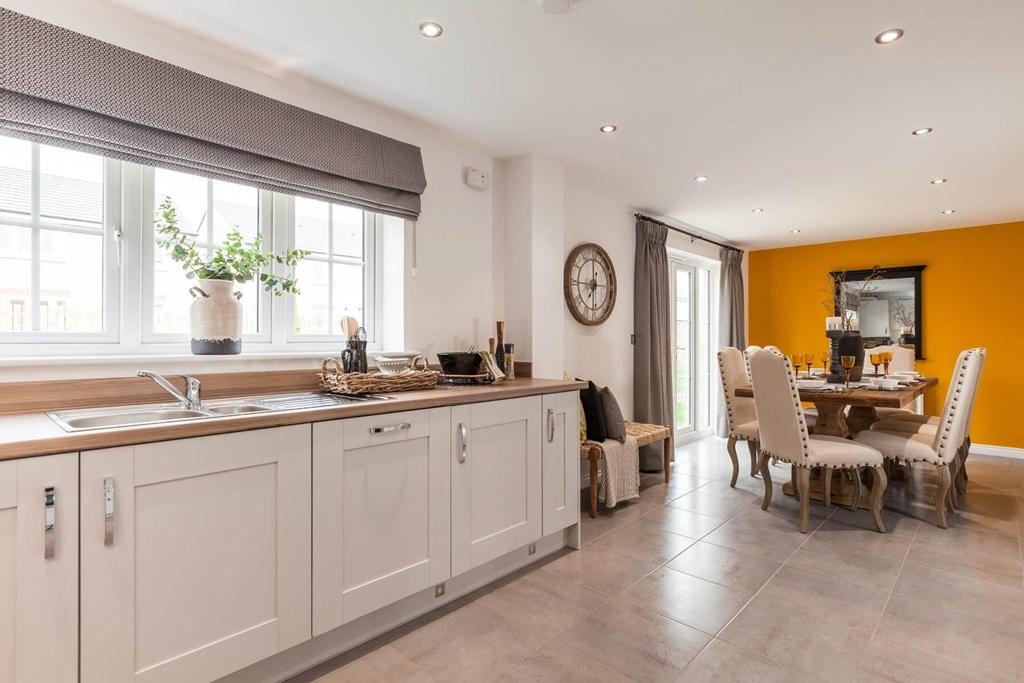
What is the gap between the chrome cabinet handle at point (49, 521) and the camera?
4.24 ft

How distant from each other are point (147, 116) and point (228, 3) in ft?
1.62

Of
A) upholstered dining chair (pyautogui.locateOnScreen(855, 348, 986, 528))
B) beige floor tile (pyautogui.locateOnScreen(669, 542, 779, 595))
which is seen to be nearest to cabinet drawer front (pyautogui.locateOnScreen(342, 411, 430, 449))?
beige floor tile (pyautogui.locateOnScreen(669, 542, 779, 595))

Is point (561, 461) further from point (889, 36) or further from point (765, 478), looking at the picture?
point (889, 36)

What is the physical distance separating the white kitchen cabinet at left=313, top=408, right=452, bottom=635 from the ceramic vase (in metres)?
0.72

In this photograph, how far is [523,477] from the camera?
2584mm

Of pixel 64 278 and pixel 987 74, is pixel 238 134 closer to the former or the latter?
pixel 64 278

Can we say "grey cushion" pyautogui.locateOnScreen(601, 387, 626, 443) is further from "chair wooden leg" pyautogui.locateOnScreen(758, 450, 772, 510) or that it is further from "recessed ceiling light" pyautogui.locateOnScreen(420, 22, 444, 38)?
"recessed ceiling light" pyautogui.locateOnScreen(420, 22, 444, 38)

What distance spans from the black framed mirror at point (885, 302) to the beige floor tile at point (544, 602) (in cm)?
508

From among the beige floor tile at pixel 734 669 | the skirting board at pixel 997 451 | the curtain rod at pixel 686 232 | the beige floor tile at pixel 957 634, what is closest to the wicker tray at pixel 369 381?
the beige floor tile at pixel 734 669

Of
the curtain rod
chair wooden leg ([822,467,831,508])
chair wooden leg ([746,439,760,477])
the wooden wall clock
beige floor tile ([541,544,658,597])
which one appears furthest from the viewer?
the curtain rod

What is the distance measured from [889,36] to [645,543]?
2.59 m

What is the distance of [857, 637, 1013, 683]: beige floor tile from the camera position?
5.91ft

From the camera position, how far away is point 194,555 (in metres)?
1.54

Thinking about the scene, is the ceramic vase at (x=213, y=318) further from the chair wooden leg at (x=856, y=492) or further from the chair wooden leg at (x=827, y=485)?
the chair wooden leg at (x=856, y=492)
